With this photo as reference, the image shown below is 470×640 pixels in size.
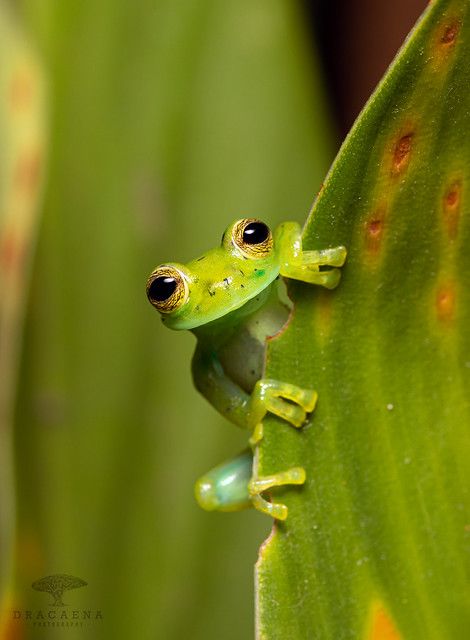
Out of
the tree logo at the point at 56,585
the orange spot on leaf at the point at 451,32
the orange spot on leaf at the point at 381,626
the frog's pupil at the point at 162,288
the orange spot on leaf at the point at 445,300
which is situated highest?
the orange spot on leaf at the point at 451,32

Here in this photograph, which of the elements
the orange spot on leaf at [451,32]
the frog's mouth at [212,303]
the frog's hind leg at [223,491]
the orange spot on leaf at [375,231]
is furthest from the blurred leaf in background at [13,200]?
the orange spot on leaf at [451,32]

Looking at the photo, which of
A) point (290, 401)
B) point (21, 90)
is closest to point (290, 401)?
point (290, 401)

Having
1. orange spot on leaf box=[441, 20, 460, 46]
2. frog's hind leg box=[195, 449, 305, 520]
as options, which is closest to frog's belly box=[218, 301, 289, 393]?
frog's hind leg box=[195, 449, 305, 520]

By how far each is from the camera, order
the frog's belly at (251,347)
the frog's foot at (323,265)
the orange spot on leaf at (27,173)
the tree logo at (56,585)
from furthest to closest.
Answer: the orange spot on leaf at (27,173) → the tree logo at (56,585) → the frog's belly at (251,347) → the frog's foot at (323,265)

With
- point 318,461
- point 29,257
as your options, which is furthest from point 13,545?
point 318,461

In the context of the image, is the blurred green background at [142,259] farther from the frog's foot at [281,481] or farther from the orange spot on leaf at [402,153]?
the orange spot on leaf at [402,153]

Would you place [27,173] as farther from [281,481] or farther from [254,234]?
[281,481]

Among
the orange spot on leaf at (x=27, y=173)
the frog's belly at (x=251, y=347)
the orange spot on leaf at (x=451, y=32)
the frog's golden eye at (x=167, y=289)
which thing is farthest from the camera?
the orange spot on leaf at (x=27, y=173)
